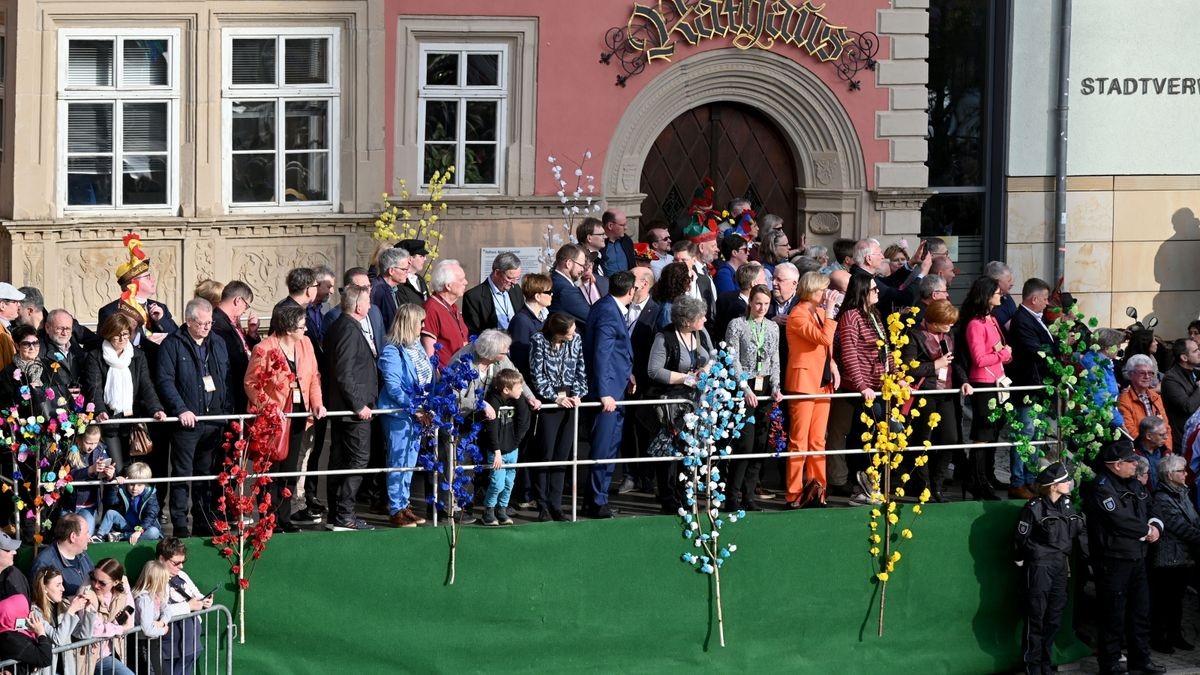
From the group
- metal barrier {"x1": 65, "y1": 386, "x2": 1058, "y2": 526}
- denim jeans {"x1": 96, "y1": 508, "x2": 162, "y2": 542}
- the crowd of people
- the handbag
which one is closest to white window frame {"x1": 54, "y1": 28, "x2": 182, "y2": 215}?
the crowd of people

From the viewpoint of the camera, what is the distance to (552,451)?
553 inches

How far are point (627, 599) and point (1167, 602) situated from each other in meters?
3.99

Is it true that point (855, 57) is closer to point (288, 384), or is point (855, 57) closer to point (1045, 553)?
point (1045, 553)

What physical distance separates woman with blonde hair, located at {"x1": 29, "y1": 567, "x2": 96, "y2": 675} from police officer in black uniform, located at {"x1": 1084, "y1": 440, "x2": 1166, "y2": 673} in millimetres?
6780

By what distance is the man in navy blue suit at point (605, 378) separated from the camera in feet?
46.7

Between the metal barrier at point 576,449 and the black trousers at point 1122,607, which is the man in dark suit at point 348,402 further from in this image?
the black trousers at point 1122,607

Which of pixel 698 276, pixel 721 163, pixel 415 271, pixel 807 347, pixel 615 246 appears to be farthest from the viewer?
pixel 721 163

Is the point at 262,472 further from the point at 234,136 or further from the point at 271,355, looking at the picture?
the point at 234,136

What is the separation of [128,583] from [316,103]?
25.8 ft

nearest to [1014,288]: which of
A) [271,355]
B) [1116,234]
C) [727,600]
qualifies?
[1116,234]

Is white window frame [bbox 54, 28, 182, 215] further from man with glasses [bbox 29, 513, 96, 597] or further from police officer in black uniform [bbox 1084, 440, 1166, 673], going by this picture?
police officer in black uniform [bbox 1084, 440, 1166, 673]

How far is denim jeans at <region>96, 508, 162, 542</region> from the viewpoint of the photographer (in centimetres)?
1301

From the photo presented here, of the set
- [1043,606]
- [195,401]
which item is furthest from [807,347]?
[195,401]

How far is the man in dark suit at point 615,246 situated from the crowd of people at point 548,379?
149 centimetres
